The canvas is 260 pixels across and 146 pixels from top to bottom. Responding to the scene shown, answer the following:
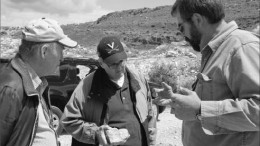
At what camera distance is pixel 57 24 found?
2.92 metres

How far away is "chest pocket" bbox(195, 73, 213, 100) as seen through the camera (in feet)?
8.15

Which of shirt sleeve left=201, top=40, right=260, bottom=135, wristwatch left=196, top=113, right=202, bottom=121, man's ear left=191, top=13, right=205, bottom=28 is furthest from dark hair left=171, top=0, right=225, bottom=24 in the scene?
wristwatch left=196, top=113, right=202, bottom=121

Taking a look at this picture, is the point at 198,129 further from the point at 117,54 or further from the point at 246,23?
the point at 246,23

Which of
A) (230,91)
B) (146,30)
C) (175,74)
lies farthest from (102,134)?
(146,30)

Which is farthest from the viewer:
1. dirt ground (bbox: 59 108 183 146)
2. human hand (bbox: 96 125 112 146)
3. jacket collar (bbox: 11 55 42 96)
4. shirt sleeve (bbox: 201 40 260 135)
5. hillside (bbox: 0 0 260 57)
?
hillside (bbox: 0 0 260 57)

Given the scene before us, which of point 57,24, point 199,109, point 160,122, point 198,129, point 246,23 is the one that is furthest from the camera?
point 246,23

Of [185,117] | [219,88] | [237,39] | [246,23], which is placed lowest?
[246,23]

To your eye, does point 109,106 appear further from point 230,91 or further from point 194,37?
point 230,91

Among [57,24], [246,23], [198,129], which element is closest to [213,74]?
[198,129]

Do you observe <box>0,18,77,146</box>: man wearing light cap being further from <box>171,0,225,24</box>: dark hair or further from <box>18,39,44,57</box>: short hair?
<box>171,0,225,24</box>: dark hair

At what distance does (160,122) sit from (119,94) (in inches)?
221

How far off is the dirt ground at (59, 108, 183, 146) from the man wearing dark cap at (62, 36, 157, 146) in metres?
3.55

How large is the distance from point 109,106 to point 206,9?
1564mm

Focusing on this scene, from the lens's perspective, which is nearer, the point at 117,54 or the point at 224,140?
the point at 224,140
